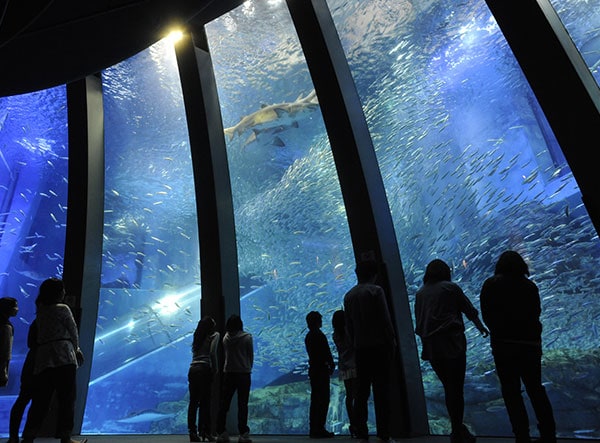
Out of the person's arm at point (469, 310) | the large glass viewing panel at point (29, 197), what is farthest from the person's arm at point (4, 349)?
the large glass viewing panel at point (29, 197)

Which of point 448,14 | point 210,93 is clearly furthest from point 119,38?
point 448,14

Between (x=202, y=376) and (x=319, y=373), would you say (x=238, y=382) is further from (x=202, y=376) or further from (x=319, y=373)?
(x=319, y=373)

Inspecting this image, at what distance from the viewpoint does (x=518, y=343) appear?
3.06 meters

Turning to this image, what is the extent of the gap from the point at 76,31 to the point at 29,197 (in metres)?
5.57

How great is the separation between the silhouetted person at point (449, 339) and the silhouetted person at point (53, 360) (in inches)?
111

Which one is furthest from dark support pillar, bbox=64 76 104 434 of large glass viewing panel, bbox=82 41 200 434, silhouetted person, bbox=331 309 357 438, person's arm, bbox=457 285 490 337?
person's arm, bbox=457 285 490 337

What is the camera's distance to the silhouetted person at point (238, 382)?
4.50 m

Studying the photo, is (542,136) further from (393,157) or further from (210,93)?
(210,93)

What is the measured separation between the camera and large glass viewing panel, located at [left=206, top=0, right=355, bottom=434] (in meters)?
7.71

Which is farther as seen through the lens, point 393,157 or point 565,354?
point 393,157

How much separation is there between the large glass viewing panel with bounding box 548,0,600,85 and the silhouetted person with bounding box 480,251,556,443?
3064 millimetres

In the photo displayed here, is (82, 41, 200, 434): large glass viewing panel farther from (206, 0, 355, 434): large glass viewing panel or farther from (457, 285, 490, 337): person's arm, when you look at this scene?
(457, 285, 490, 337): person's arm

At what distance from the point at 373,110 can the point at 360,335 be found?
471cm

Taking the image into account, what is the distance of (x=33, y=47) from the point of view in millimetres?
5762
